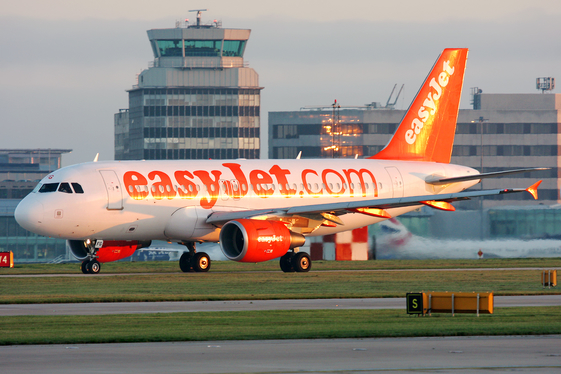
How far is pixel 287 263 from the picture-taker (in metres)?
41.2

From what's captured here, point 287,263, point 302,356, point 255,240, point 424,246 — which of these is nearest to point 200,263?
point 287,263

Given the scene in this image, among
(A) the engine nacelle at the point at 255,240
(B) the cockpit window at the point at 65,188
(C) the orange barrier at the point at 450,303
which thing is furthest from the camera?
(B) the cockpit window at the point at 65,188

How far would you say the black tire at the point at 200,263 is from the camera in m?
41.6

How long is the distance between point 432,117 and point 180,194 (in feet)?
52.6

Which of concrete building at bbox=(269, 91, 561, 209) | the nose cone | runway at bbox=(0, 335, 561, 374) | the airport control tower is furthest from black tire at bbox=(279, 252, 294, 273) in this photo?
the airport control tower

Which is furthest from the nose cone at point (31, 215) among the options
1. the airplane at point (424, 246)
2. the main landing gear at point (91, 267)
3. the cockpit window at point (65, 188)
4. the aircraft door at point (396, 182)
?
the airplane at point (424, 246)

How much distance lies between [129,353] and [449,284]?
18.7m

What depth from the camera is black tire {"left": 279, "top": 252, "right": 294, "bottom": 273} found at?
4109 cm

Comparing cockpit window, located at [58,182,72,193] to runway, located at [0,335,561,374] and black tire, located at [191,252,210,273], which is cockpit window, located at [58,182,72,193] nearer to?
black tire, located at [191,252,210,273]

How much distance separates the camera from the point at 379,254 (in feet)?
180

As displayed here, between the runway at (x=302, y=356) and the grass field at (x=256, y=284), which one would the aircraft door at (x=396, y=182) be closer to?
the grass field at (x=256, y=284)

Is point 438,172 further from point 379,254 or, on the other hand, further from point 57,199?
point 57,199

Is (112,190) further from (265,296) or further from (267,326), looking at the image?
(267,326)

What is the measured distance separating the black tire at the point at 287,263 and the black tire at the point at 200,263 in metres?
3.33
